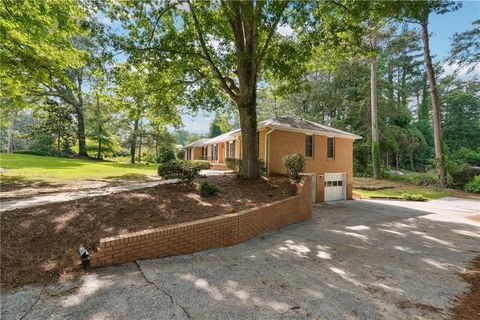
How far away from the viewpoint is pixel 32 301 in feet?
10.0

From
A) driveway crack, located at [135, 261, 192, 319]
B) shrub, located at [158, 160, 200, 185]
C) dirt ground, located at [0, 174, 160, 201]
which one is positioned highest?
shrub, located at [158, 160, 200, 185]

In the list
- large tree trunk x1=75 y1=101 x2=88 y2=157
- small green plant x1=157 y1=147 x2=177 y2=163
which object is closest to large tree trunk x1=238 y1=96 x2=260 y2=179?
small green plant x1=157 y1=147 x2=177 y2=163

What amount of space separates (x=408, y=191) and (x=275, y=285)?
20.1 m

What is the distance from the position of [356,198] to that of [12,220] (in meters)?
17.8

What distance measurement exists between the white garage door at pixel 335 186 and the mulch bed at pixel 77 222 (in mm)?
8543

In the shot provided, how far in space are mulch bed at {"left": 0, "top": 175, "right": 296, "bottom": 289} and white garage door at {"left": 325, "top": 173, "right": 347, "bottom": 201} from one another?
854 centimetres

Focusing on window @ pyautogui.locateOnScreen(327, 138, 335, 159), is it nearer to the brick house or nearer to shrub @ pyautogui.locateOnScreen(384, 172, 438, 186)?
the brick house

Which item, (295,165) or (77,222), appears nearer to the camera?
(77,222)

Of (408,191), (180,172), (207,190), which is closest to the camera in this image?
(207,190)

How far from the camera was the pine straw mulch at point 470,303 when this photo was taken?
338cm

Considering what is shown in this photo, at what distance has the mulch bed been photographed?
381 centimetres

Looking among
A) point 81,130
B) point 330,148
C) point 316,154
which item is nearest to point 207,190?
A: point 316,154

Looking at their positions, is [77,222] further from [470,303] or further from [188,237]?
[470,303]

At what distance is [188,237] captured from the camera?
16.8 feet
